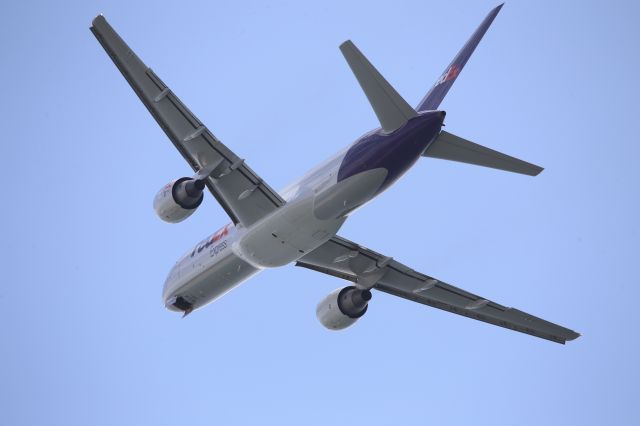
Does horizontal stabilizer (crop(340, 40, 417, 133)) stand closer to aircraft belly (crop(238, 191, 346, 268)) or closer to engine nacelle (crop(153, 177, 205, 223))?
aircraft belly (crop(238, 191, 346, 268))

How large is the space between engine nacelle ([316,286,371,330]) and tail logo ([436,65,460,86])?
8095mm

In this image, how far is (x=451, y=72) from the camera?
2961cm

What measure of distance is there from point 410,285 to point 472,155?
25.8 ft

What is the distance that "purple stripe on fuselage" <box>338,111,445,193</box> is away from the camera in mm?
27109

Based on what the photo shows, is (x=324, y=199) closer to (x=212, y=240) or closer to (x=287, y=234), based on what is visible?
(x=287, y=234)

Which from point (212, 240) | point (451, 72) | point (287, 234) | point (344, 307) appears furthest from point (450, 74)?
point (212, 240)

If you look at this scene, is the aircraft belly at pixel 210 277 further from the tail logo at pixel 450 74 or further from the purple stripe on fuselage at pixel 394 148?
the tail logo at pixel 450 74

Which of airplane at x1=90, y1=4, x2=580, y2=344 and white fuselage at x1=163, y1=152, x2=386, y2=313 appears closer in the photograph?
airplane at x1=90, y1=4, x2=580, y2=344

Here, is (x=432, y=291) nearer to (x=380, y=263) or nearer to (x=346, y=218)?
(x=380, y=263)

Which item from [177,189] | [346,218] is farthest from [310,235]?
[177,189]

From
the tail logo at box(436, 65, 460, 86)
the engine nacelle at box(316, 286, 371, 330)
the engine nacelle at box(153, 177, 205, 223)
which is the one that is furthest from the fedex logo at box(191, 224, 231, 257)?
the tail logo at box(436, 65, 460, 86)

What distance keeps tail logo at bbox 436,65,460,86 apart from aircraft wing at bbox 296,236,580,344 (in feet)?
21.8

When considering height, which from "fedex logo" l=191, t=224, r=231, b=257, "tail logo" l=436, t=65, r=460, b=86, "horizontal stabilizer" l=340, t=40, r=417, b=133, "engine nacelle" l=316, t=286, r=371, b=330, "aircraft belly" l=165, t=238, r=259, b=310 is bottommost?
"engine nacelle" l=316, t=286, r=371, b=330

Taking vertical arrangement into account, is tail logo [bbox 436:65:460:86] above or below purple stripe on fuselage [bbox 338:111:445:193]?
above
